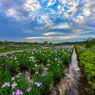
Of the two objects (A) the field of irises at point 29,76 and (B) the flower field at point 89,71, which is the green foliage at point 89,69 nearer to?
(B) the flower field at point 89,71

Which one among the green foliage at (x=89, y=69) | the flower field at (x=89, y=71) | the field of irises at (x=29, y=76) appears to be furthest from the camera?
the green foliage at (x=89, y=69)

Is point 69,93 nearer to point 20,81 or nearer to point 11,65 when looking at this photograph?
point 20,81

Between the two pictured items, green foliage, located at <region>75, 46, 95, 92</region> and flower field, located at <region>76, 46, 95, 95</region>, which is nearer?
flower field, located at <region>76, 46, 95, 95</region>

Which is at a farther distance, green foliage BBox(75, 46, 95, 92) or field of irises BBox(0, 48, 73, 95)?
green foliage BBox(75, 46, 95, 92)

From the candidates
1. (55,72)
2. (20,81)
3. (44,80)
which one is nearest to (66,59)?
(55,72)

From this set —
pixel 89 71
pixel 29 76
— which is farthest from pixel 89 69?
pixel 29 76

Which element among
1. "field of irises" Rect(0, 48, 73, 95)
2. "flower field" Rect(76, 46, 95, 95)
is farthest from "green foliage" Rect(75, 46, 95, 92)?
"field of irises" Rect(0, 48, 73, 95)

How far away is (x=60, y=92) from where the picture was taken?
294cm

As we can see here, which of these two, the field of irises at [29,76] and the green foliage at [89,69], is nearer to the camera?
the field of irises at [29,76]

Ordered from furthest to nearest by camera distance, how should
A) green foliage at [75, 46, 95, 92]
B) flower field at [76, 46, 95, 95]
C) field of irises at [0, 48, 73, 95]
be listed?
green foliage at [75, 46, 95, 92] < flower field at [76, 46, 95, 95] < field of irises at [0, 48, 73, 95]

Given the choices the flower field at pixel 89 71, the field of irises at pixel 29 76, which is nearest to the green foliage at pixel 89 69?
the flower field at pixel 89 71

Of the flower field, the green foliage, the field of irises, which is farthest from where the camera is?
the green foliage

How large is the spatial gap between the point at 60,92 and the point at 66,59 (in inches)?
160

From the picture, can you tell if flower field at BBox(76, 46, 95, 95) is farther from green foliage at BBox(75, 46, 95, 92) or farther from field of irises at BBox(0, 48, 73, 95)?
field of irises at BBox(0, 48, 73, 95)
